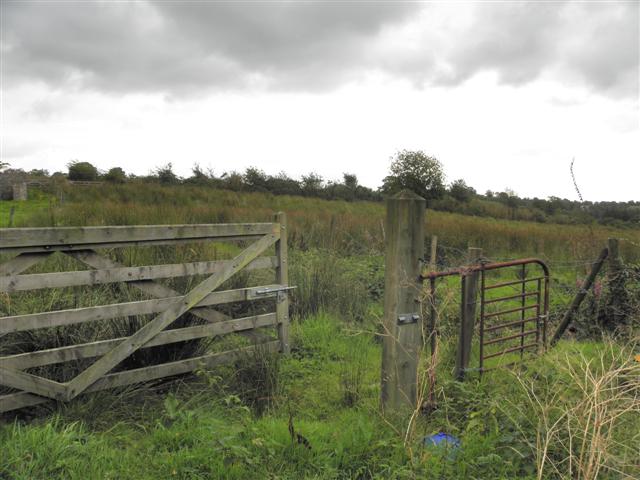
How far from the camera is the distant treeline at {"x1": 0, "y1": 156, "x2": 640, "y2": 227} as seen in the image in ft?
53.0

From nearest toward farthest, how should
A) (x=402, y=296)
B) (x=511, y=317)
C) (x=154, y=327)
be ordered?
(x=402, y=296) → (x=154, y=327) → (x=511, y=317)

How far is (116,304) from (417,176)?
25214 millimetres

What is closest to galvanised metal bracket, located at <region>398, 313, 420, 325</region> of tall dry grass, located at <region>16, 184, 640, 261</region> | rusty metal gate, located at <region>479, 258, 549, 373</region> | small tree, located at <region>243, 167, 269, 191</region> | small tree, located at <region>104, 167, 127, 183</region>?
rusty metal gate, located at <region>479, 258, 549, 373</region>

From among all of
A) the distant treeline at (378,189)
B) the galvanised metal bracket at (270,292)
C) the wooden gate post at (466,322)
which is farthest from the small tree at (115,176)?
the wooden gate post at (466,322)

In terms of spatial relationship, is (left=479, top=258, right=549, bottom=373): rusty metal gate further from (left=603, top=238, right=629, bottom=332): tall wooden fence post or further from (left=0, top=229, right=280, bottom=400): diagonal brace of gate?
(left=0, top=229, right=280, bottom=400): diagonal brace of gate

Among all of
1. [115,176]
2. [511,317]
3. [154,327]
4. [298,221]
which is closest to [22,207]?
[115,176]

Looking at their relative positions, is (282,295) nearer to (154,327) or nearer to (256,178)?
(154,327)

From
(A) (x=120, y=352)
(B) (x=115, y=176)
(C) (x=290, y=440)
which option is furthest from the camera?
(B) (x=115, y=176)

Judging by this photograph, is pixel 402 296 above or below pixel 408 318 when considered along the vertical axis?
above

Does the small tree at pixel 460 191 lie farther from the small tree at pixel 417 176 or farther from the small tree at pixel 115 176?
the small tree at pixel 115 176

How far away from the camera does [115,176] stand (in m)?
16.2

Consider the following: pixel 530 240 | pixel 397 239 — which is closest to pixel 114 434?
pixel 397 239

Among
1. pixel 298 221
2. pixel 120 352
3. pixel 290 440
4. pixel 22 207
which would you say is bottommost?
pixel 290 440

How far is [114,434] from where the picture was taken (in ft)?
12.4
